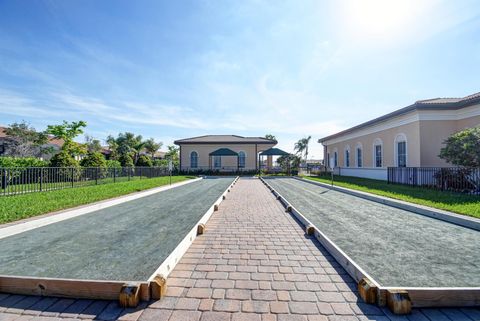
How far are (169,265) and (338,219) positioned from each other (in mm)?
4539

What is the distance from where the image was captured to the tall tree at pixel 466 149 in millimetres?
9203

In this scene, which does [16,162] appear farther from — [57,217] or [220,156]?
[220,156]

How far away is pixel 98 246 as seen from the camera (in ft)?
12.9

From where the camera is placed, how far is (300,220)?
567cm

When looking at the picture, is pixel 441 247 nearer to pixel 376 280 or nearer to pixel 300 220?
pixel 376 280

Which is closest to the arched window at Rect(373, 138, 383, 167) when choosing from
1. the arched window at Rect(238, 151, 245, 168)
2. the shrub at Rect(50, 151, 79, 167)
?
the arched window at Rect(238, 151, 245, 168)

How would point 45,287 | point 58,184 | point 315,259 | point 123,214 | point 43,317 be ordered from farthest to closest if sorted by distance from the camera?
point 58,184, point 123,214, point 315,259, point 45,287, point 43,317

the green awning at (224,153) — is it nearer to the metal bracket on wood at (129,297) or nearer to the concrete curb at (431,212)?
the concrete curb at (431,212)

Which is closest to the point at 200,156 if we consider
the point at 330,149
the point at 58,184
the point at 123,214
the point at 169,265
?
the point at 330,149

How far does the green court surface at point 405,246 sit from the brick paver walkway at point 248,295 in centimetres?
46

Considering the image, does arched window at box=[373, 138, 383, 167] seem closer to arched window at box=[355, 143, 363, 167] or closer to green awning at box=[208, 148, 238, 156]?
arched window at box=[355, 143, 363, 167]

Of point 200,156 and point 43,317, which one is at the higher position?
point 200,156

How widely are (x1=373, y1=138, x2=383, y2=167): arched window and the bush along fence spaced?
1928 cm

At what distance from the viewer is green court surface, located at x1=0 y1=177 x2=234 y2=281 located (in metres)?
3.00
